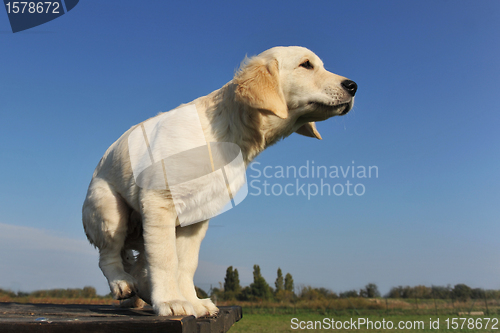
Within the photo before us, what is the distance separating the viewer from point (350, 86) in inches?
134

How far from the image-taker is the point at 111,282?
10.5ft

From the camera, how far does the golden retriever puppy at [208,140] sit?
10.1ft

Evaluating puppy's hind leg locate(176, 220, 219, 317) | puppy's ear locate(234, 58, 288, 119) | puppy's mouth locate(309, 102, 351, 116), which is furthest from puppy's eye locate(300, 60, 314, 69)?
puppy's hind leg locate(176, 220, 219, 317)

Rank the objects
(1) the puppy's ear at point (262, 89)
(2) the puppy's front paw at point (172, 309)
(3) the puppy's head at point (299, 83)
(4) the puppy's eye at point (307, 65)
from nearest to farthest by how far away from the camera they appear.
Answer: (2) the puppy's front paw at point (172, 309) → (1) the puppy's ear at point (262, 89) → (3) the puppy's head at point (299, 83) → (4) the puppy's eye at point (307, 65)

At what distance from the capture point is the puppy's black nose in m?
3.39

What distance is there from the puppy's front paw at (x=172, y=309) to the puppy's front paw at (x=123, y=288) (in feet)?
2.11

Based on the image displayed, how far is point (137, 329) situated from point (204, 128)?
1.76 meters

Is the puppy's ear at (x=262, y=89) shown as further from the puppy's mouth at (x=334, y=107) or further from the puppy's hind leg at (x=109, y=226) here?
the puppy's hind leg at (x=109, y=226)

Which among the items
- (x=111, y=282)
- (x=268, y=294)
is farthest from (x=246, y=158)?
(x=268, y=294)

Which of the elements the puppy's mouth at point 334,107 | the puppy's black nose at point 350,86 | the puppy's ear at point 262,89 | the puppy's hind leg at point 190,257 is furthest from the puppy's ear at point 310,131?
the puppy's hind leg at point 190,257

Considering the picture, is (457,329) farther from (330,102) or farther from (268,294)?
(330,102)

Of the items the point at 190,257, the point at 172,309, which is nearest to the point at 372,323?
the point at 190,257

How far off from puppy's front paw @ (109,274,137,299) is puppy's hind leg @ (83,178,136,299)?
17 mm

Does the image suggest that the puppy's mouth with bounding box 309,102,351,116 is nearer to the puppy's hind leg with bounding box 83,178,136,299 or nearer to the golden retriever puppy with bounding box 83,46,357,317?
the golden retriever puppy with bounding box 83,46,357,317
